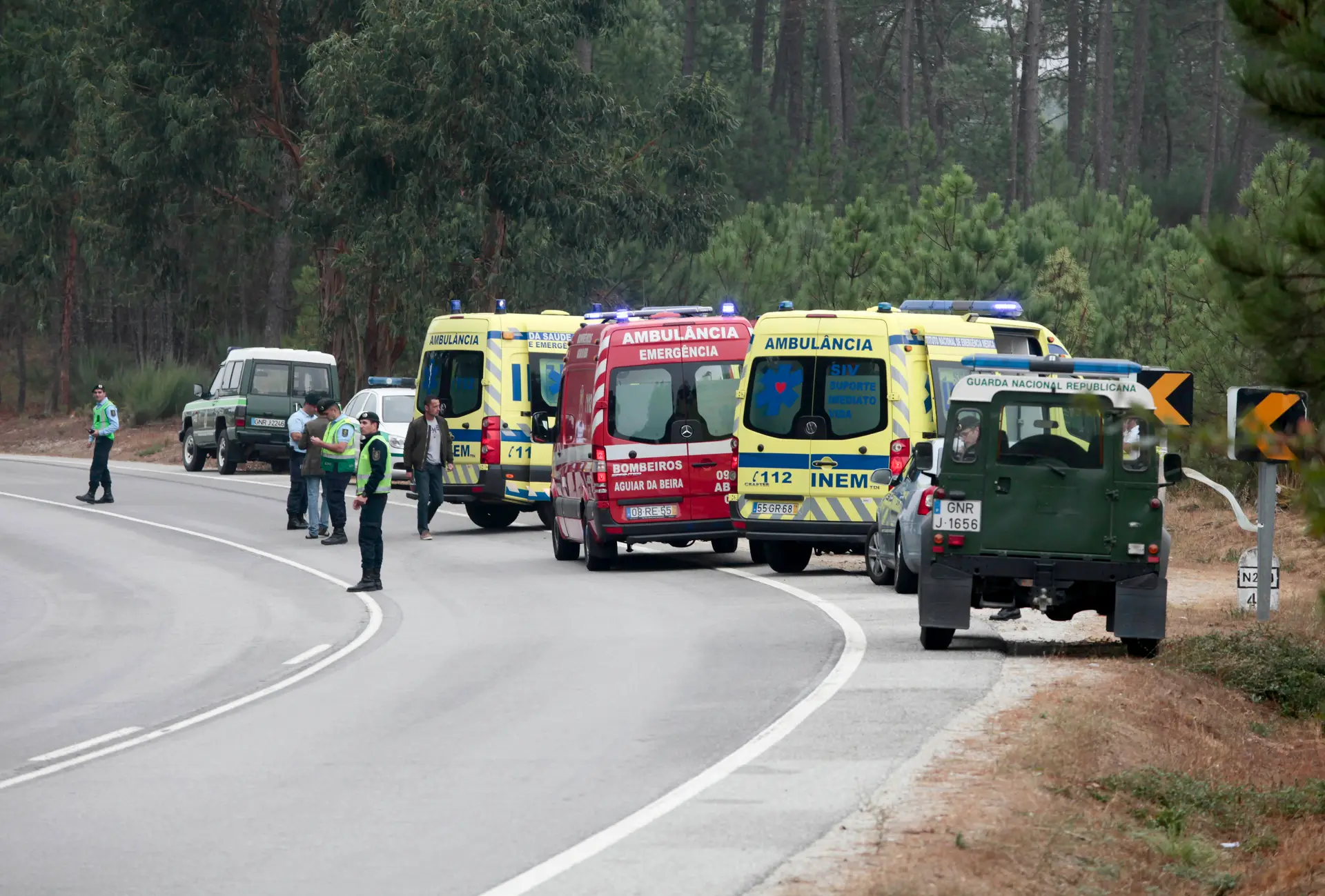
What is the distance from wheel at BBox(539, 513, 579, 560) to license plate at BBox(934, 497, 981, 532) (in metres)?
9.61

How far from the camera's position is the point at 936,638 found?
1504cm

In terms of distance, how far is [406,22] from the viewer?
41.4 meters

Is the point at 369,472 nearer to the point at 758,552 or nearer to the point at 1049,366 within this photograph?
the point at 758,552

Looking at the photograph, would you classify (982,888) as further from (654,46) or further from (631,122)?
(654,46)

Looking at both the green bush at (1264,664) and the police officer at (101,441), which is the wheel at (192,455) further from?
the green bush at (1264,664)

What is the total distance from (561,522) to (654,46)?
4867 cm

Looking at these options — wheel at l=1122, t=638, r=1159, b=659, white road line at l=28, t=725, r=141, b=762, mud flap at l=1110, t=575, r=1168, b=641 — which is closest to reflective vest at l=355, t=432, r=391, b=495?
white road line at l=28, t=725, r=141, b=762

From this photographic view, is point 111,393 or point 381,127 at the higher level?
point 381,127

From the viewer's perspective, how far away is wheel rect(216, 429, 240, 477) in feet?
132

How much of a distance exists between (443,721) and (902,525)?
760 cm

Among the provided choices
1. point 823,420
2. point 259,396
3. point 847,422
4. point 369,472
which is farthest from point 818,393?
point 259,396

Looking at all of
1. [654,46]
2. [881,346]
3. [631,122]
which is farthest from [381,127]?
[654,46]

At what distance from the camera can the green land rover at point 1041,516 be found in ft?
47.1

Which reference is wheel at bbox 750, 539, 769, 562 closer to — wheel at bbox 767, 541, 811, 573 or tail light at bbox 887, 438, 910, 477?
wheel at bbox 767, 541, 811, 573
